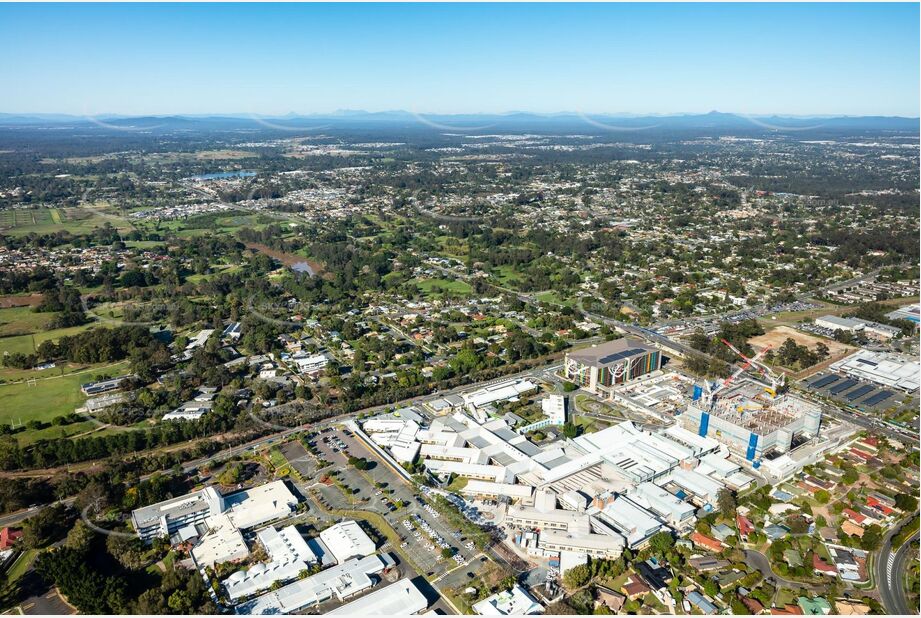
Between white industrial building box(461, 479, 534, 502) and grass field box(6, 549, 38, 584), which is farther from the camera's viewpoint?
white industrial building box(461, 479, 534, 502)

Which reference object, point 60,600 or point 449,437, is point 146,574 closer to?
point 60,600

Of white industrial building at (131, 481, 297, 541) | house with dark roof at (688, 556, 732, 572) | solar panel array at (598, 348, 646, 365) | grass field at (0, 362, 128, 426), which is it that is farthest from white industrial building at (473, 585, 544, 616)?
grass field at (0, 362, 128, 426)

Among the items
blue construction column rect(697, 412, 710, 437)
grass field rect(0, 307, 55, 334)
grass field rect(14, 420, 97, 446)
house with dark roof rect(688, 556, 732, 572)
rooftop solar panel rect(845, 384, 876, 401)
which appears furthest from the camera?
grass field rect(0, 307, 55, 334)

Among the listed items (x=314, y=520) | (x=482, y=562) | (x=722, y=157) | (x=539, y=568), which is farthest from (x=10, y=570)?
(x=722, y=157)

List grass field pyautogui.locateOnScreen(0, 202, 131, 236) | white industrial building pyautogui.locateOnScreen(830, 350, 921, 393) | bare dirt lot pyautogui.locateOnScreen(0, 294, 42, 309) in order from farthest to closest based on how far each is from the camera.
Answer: grass field pyautogui.locateOnScreen(0, 202, 131, 236) < bare dirt lot pyautogui.locateOnScreen(0, 294, 42, 309) < white industrial building pyautogui.locateOnScreen(830, 350, 921, 393)

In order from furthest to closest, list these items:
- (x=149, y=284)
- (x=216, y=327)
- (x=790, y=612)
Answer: (x=149, y=284) → (x=216, y=327) → (x=790, y=612)

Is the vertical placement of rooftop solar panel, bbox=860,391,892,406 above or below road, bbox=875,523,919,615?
above

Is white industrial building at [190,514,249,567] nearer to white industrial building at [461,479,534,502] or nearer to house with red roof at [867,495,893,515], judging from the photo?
white industrial building at [461,479,534,502]

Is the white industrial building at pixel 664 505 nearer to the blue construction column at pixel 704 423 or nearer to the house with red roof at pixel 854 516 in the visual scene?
the blue construction column at pixel 704 423
